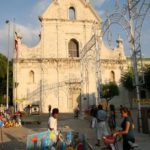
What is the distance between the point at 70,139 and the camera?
8.38 meters

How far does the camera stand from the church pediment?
127 feet

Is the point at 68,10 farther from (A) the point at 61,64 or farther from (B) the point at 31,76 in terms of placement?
(B) the point at 31,76

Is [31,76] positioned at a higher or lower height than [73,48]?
lower

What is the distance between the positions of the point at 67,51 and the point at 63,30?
3.03 metres

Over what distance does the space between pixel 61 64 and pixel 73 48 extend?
3384 mm

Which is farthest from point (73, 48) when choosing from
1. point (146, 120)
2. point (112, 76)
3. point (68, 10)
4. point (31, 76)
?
point (146, 120)

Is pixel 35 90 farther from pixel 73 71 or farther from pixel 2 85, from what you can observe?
pixel 2 85

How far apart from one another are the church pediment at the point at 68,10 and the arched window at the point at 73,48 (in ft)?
10.7

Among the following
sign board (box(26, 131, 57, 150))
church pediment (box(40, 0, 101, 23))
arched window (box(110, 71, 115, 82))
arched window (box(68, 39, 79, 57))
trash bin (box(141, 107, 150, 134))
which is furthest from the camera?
arched window (box(110, 71, 115, 82))

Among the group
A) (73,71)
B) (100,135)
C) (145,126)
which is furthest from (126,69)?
(100,135)

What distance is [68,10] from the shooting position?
39781 mm

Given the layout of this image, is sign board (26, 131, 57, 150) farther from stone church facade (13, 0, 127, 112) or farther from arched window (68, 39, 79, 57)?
arched window (68, 39, 79, 57)

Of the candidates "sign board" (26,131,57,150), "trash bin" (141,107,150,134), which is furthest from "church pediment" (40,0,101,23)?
"sign board" (26,131,57,150)

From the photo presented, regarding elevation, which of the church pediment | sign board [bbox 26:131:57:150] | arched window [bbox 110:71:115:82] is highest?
the church pediment
